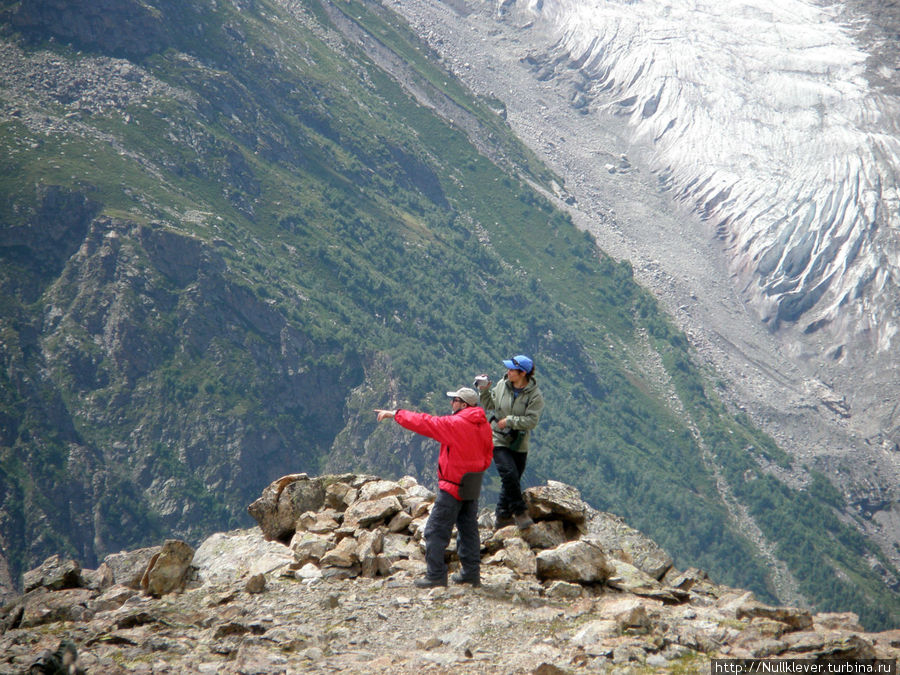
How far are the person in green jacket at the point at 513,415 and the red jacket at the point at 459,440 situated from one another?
57.0 inches

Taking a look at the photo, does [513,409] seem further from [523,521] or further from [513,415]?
[523,521]

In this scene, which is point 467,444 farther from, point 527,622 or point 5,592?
point 5,592

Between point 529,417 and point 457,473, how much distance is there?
8.11 ft

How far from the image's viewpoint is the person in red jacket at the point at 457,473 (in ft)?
49.9

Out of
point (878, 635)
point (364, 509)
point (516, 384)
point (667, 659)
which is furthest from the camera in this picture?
point (364, 509)

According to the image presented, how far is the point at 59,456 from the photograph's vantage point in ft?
651

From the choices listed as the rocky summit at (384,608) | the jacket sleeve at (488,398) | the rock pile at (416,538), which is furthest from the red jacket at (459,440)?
the rock pile at (416,538)

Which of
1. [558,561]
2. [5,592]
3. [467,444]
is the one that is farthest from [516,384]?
[5,592]

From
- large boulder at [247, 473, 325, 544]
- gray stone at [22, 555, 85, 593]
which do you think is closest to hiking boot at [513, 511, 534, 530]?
large boulder at [247, 473, 325, 544]

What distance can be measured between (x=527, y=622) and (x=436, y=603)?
1989 mm

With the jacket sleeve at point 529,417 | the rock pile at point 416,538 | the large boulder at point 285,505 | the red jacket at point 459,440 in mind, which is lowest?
the large boulder at point 285,505

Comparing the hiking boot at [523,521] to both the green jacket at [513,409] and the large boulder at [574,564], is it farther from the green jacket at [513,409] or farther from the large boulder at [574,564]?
the green jacket at [513,409]

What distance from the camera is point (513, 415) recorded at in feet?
56.3

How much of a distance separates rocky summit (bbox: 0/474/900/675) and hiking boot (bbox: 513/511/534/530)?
21 centimetres
